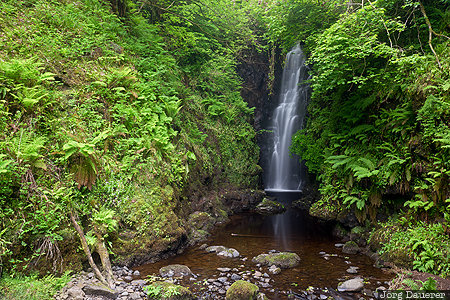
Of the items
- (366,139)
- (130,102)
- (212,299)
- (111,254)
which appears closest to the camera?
(212,299)

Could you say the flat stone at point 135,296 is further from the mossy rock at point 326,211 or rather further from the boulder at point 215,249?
the mossy rock at point 326,211

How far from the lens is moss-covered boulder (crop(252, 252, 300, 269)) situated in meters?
6.33

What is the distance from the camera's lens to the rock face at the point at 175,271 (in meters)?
5.50

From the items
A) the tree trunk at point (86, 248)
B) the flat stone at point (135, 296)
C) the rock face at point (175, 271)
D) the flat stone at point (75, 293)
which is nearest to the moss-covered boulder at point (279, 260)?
the rock face at point (175, 271)

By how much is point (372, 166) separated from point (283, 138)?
10852 mm

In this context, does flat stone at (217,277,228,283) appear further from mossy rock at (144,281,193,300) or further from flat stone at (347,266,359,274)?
flat stone at (347,266,359,274)

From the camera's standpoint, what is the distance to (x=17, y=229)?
4039 millimetres

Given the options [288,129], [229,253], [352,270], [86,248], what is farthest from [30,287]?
[288,129]

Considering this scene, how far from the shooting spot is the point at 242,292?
477 centimetres

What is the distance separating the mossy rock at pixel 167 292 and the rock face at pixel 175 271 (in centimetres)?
61

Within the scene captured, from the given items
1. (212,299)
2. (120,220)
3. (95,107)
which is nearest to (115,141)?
(95,107)

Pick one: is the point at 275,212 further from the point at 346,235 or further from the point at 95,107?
the point at 95,107

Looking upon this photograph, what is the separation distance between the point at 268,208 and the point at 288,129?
7718 millimetres

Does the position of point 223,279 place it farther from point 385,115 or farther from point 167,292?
point 385,115
